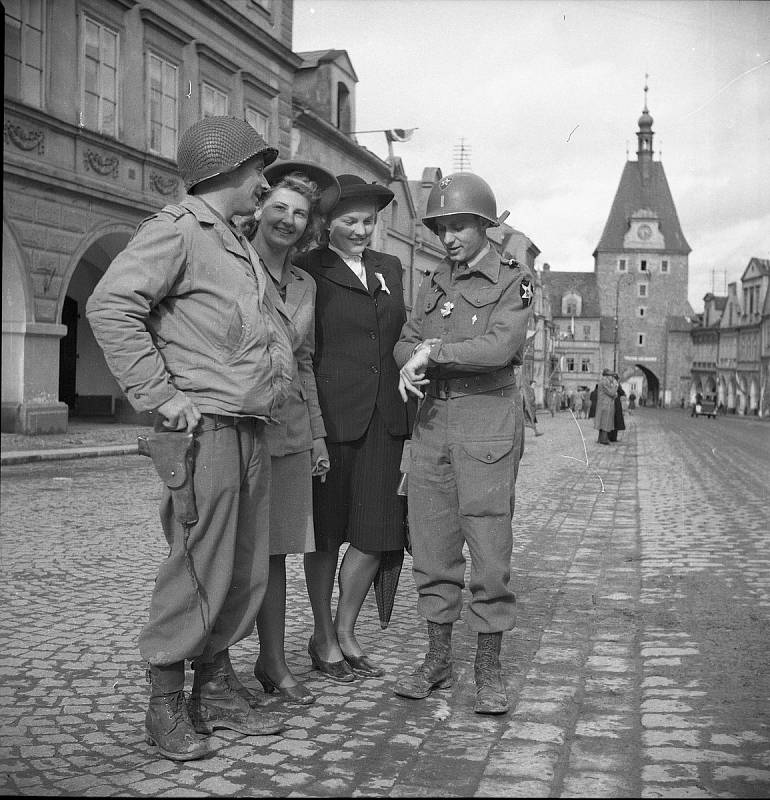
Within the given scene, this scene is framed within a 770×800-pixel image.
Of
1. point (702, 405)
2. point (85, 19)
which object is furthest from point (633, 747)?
point (702, 405)

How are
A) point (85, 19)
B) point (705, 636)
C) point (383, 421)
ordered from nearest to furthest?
point (383, 421), point (705, 636), point (85, 19)

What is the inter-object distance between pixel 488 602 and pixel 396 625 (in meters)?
1.37

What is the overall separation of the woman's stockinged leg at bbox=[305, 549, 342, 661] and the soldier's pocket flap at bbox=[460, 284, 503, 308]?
3.98 feet

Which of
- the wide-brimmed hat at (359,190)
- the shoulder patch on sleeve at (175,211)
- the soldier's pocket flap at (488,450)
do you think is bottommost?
the soldier's pocket flap at (488,450)

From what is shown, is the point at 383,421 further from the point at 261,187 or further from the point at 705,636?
the point at 705,636

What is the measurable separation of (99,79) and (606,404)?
13.3 m

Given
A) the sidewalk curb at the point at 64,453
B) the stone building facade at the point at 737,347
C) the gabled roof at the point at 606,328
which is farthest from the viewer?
the gabled roof at the point at 606,328

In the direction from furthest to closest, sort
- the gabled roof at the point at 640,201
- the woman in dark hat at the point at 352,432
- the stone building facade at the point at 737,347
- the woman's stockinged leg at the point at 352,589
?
the gabled roof at the point at 640,201 < the stone building facade at the point at 737,347 < the woman's stockinged leg at the point at 352,589 < the woman in dark hat at the point at 352,432

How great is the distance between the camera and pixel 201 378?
3.30 m

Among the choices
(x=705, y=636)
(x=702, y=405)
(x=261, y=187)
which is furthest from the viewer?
(x=702, y=405)

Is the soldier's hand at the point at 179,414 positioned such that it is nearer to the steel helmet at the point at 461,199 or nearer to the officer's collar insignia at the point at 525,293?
the steel helmet at the point at 461,199

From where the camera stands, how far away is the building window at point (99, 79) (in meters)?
→ 17.5

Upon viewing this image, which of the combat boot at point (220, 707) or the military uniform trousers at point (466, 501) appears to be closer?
the combat boot at point (220, 707)

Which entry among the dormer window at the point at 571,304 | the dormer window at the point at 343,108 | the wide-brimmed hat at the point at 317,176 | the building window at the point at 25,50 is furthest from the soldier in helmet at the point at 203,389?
the dormer window at the point at 571,304
